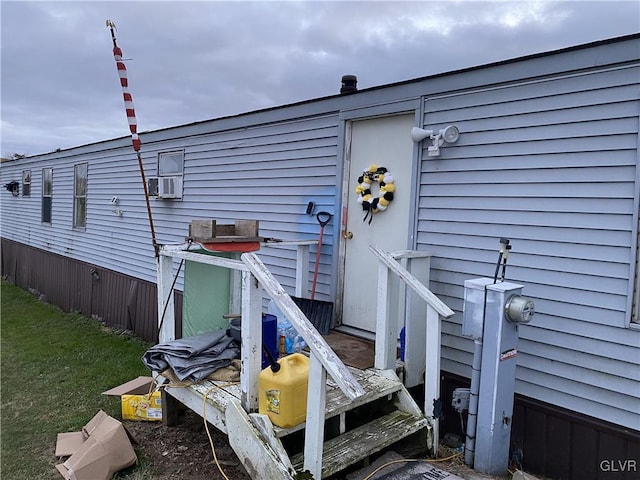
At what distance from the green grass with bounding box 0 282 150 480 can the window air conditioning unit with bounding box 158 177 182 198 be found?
2.28 metres

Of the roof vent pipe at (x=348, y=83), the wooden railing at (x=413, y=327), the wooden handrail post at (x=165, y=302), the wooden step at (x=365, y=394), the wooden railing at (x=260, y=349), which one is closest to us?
the wooden railing at (x=260, y=349)

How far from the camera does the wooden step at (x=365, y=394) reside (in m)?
2.63

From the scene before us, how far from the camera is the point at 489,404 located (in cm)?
269

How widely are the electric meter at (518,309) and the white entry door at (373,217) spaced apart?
4.22 ft

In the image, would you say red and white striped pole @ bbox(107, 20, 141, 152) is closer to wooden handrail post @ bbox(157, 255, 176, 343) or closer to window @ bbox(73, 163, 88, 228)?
wooden handrail post @ bbox(157, 255, 176, 343)

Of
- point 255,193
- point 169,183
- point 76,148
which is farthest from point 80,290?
point 255,193

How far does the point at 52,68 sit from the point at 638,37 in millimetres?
14198

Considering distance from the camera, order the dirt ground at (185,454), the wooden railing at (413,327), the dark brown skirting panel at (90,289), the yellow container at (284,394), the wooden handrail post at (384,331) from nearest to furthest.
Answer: the yellow container at (284,394) < the wooden railing at (413,327) < the dirt ground at (185,454) < the wooden handrail post at (384,331) < the dark brown skirting panel at (90,289)

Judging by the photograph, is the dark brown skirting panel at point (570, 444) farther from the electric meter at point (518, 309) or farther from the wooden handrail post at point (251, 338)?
the wooden handrail post at point (251, 338)

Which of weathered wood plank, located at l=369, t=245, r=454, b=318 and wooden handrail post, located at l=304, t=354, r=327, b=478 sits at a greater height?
weathered wood plank, located at l=369, t=245, r=454, b=318

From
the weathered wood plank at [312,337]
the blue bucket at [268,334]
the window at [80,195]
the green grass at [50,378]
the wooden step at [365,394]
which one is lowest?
the green grass at [50,378]

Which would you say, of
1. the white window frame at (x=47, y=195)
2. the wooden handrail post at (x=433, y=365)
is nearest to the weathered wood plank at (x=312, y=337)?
the wooden handrail post at (x=433, y=365)

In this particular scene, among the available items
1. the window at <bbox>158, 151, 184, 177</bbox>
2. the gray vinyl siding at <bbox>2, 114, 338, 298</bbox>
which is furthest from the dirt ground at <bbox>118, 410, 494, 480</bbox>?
the window at <bbox>158, 151, 184, 177</bbox>

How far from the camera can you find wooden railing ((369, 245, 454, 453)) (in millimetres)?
2928
